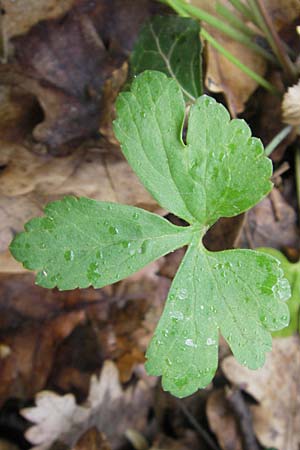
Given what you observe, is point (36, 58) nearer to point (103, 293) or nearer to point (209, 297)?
point (103, 293)

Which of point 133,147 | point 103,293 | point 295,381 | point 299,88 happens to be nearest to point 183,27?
point 299,88

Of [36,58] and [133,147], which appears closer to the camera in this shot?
[133,147]

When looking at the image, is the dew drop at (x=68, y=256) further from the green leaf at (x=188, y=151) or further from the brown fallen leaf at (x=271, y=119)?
the brown fallen leaf at (x=271, y=119)

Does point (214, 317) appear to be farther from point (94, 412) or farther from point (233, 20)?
point (233, 20)

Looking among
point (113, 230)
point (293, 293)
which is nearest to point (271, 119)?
point (293, 293)

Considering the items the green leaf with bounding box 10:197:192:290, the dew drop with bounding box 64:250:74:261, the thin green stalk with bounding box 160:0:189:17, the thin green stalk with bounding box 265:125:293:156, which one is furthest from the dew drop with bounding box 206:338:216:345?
the thin green stalk with bounding box 160:0:189:17

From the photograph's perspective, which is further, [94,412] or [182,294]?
[94,412]
